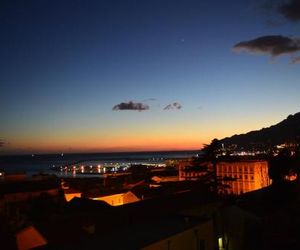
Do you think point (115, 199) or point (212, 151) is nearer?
point (212, 151)

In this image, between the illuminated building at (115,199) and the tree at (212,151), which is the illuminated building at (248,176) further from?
the tree at (212,151)

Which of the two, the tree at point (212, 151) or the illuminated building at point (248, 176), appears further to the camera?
the illuminated building at point (248, 176)

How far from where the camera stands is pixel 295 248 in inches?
661

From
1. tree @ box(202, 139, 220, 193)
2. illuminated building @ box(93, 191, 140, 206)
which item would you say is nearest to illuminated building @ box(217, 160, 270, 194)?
illuminated building @ box(93, 191, 140, 206)

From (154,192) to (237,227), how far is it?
1851cm

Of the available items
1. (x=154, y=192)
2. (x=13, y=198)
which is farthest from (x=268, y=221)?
(x=13, y=198)

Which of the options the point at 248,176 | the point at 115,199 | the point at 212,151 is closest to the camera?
the point at 212,151

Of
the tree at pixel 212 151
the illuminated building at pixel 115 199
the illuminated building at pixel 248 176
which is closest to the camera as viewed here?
the tree at pixel 212 151

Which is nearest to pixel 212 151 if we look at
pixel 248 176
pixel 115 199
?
pixel 115 199

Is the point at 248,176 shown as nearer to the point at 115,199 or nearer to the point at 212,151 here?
the point at 115,199

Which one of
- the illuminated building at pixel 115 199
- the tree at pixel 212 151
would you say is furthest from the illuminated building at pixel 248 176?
the tree at pixel 212 151

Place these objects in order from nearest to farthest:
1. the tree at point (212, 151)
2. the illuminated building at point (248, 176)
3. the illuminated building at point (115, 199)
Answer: the tree at point (212, 151) → the illuminated building at point (115, 199) → the illuminated building at point (248, 176)

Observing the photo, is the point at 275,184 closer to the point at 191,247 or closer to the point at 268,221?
the point at 268,221

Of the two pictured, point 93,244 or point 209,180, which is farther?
point 209,180
